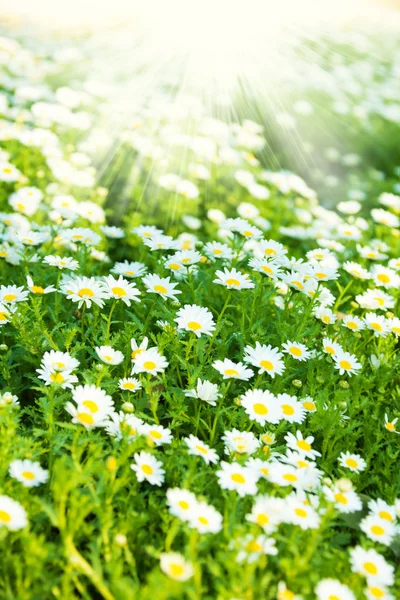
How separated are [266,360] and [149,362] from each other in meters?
0.38

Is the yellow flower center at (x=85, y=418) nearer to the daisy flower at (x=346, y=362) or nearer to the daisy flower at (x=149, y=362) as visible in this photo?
the daisy flower at (x=149, y=362)

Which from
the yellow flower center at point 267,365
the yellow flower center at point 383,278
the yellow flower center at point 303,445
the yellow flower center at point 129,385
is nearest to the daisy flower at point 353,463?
the yellow flower center at point 303,445

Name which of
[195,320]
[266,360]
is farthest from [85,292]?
[266,360]

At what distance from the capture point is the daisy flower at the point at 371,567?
4.44ft

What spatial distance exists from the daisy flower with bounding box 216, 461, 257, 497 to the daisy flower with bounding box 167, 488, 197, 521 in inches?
4.2

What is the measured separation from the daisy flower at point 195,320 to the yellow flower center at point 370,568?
84 cm

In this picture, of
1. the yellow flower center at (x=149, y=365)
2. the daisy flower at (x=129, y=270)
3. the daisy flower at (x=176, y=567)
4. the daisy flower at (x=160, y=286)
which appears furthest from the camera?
the daisy flower at (x=129, y=270)

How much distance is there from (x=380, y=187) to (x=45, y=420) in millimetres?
4051

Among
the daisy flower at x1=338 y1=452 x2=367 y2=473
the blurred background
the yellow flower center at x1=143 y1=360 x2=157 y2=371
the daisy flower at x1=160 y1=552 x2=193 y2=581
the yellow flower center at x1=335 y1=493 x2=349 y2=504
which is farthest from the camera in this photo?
the blurred background

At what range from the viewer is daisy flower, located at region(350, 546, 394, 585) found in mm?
1354

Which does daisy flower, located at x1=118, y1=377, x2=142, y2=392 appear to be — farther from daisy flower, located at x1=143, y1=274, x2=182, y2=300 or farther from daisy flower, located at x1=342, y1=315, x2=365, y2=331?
daisy flower, located at x1=342, y1=315, x2=365, y2=331

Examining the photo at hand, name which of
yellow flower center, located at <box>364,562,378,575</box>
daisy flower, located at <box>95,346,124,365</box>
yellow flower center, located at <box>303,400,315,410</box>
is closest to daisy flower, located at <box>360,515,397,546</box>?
yellow flower center, located at <box>364,562,378,575</box>

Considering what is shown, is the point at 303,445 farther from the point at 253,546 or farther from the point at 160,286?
the point at 160,286

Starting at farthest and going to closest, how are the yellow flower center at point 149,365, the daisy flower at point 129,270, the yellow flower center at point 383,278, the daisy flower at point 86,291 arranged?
the yellow flower center at point 383,278
the daisy flower at point 129,270
the daisy flower at point 86,291
the yellow flower center at point 149,365
